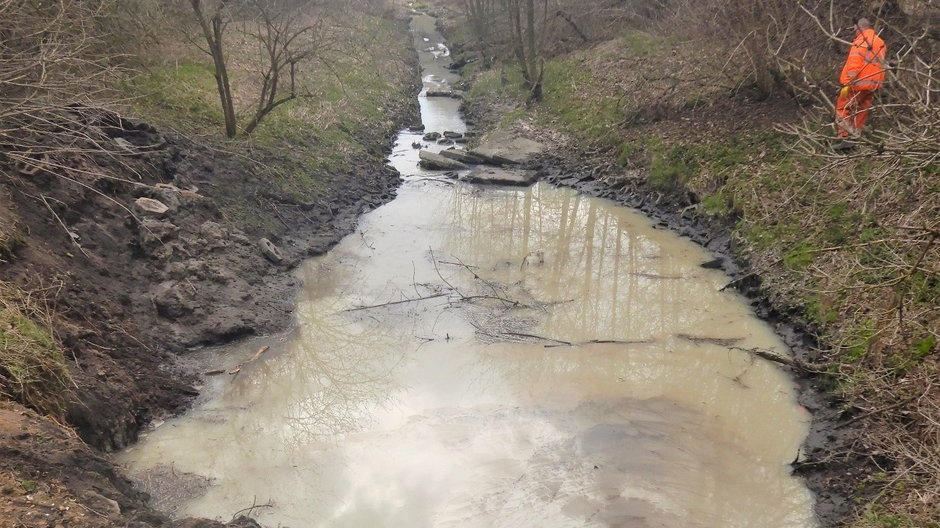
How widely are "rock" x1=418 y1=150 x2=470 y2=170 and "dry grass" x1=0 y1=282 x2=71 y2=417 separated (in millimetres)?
11132

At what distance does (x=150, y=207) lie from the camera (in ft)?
33.3

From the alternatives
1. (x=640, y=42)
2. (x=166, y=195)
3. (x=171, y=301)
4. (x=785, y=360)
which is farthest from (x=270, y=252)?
(x=640, y=42)

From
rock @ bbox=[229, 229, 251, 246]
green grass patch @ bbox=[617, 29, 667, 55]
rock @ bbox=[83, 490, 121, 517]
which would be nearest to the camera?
rock @ bbox=[83, 490, 121, 517]

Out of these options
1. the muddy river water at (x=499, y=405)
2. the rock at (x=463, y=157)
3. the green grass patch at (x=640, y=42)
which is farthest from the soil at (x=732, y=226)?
the green grass patch at (x=640, y=42)

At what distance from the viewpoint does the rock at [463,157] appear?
17.4 m

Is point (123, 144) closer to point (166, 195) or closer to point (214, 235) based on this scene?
point (166, 195)

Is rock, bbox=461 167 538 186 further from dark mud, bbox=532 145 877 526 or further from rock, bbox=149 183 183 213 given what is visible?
rock, bbox=149 183 183 213

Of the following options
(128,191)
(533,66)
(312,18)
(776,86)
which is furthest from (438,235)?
(312,18)

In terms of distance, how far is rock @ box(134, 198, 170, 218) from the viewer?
1011cm

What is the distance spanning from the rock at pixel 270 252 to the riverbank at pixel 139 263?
2cm

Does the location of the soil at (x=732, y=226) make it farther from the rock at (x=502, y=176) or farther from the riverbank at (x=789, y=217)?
the rock at (x=502, y=176)

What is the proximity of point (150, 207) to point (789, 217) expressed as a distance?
9608mm

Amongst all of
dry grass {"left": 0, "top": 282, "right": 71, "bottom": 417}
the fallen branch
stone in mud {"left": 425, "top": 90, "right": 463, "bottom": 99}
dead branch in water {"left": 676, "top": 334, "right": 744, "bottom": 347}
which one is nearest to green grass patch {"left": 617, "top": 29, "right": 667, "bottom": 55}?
stone in mud {"left": 425, "top": 90, "right": 463, "bottom": 99}

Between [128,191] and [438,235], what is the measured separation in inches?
206
